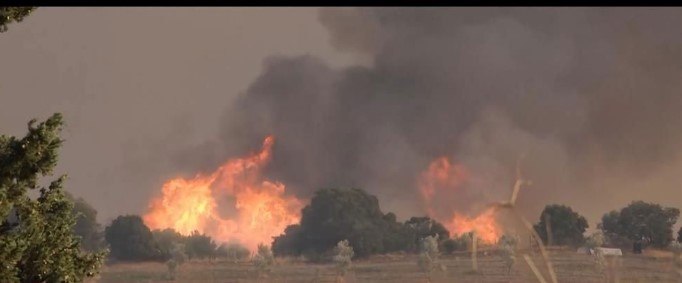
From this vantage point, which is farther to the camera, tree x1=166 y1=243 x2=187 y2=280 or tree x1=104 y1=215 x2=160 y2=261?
tree x1=104 y1=215 x2=160 y2=261

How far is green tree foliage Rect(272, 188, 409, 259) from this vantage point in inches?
3893

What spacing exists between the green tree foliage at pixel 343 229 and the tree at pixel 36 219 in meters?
82.6

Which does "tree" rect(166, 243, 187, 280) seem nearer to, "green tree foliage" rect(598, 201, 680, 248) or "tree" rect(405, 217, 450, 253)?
"tree" rect(405, 217, 450, 253)

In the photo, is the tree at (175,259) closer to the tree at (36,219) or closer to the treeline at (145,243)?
the treeline at (145,243)

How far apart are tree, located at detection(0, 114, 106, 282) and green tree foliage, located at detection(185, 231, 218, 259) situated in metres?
85.3

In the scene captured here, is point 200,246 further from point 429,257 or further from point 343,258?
point 429,257

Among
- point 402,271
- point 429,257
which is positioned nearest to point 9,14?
point 402,271

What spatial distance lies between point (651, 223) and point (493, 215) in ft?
339

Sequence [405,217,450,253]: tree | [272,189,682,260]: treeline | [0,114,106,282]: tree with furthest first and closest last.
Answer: [405,217,450,253]: tree
[272,189,682,260]: treeline
[0,114,106,282]: tree

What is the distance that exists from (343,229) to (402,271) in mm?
10083

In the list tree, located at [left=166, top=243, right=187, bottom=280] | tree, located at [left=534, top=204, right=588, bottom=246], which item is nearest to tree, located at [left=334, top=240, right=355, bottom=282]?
tree, located at [left=166, top=243, right=187, bottom=280]

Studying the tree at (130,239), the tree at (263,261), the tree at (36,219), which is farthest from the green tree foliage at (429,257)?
the tree at (36,219)

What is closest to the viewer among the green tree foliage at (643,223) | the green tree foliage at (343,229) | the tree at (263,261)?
the green tree foliage at (643,223)

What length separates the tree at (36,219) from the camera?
1462cm
